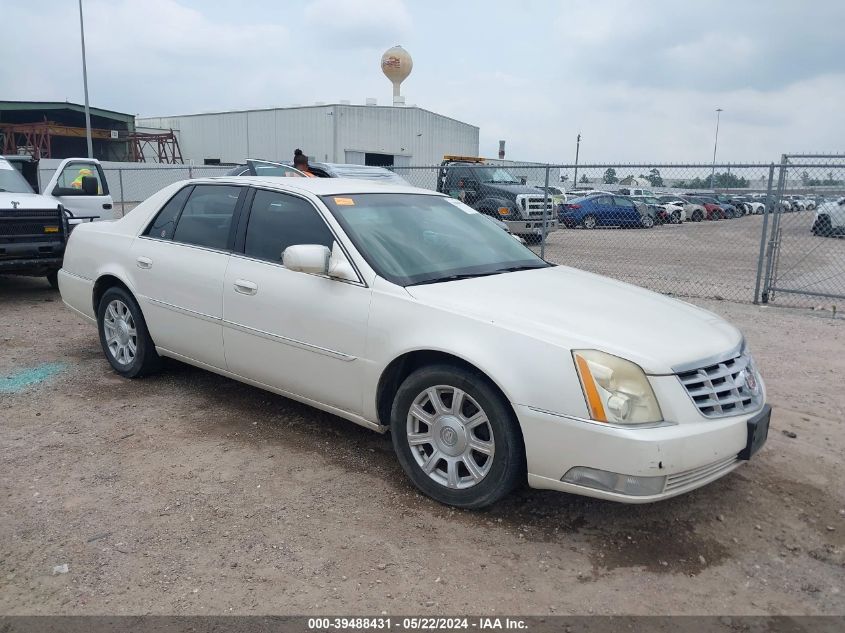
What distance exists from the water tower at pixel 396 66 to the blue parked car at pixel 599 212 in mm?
23522

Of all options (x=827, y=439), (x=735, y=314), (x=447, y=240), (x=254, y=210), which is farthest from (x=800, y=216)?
(x=254, y=210)

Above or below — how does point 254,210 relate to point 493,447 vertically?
above

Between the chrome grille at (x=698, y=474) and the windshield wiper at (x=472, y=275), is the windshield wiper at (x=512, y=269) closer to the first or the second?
the windshield wiper at (x=472, y=275)

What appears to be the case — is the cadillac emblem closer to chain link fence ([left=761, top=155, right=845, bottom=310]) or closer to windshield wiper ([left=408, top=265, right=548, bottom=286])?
windshield wiper ([left=408, top=265, right=548, bottom=286])

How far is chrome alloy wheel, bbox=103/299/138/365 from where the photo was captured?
5.23 m

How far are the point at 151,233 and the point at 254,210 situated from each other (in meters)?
1.13

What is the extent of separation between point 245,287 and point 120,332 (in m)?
1.68

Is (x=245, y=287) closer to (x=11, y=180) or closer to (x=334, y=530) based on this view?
(x=334, y=530)

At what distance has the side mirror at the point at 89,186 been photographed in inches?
396

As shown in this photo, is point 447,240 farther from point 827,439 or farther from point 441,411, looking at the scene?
point 827,439

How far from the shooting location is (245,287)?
13.9 feet

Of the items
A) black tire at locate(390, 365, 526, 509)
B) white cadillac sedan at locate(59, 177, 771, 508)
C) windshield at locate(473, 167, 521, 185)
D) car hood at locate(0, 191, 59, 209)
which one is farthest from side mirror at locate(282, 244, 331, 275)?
windshield at locate(473, 167, 521, 185)

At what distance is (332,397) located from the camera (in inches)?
153

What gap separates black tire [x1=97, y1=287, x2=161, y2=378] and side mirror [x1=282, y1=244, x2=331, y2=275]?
190cm
